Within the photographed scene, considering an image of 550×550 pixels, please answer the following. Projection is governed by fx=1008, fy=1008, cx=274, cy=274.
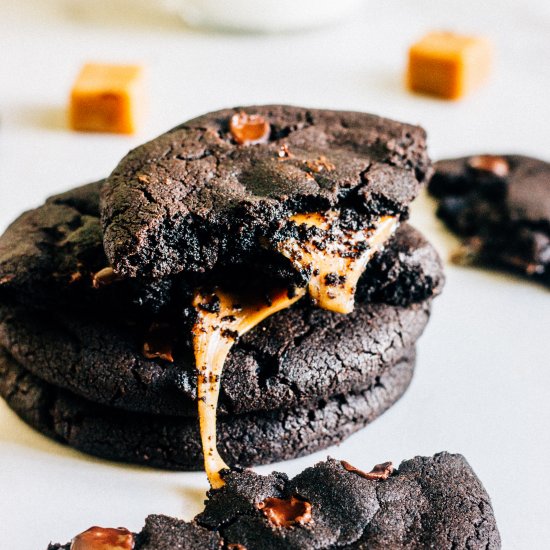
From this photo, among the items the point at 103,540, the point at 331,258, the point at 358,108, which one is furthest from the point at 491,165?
the point at 103,540

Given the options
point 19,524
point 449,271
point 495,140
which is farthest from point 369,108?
point 19,524

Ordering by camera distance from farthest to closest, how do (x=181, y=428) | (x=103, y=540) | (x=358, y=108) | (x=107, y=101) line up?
(x=358, y=108) < (x=107, y=101) < (x=181, y=428) < (x=103, y=540)

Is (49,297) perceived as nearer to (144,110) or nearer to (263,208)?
(263,208)

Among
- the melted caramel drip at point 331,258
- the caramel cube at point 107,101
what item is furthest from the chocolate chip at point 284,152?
the caramel cube at point 107,101

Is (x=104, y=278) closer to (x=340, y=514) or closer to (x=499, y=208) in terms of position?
(x=340, y=514)

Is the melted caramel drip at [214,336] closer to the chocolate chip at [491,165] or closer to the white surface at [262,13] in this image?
the chocolate chip at [491,165]
